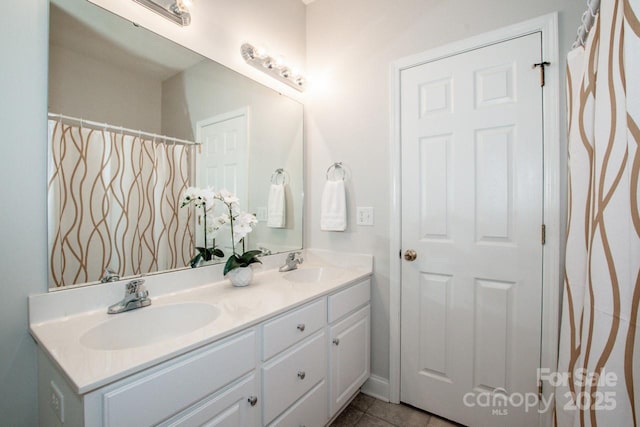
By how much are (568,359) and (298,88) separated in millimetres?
2074

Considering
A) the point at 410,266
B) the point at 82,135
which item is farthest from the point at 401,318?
the point at 82,135

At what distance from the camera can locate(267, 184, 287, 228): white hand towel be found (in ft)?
6.19

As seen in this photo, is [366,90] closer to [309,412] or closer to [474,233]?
[474,233]

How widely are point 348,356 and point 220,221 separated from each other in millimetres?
1045

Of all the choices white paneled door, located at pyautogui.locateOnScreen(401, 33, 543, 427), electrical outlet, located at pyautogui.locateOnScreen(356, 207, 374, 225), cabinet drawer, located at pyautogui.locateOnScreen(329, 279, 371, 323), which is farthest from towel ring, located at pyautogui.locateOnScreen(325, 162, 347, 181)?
cabinet drawer, located at pyautogui.locateOnScreen(329, 279, 371, 323)

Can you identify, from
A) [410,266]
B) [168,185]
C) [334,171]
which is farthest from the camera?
[334,171]

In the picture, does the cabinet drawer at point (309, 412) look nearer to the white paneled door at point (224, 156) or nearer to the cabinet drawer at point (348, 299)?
the cabinet drawer at point (348, 299)

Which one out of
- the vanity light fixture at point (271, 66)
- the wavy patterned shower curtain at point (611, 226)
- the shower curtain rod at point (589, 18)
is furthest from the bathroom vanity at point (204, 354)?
the shower curtain rod at point (589, 18)

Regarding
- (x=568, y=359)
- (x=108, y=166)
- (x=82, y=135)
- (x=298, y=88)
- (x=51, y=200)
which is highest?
(x=298, y=88)

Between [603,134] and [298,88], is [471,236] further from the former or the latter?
[298,88]

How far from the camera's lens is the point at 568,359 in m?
1.00

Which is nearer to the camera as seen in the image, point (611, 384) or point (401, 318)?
point (611, 384)

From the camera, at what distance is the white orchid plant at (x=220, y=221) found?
1.39m

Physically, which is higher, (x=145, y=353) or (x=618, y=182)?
(x=618, y=182)
